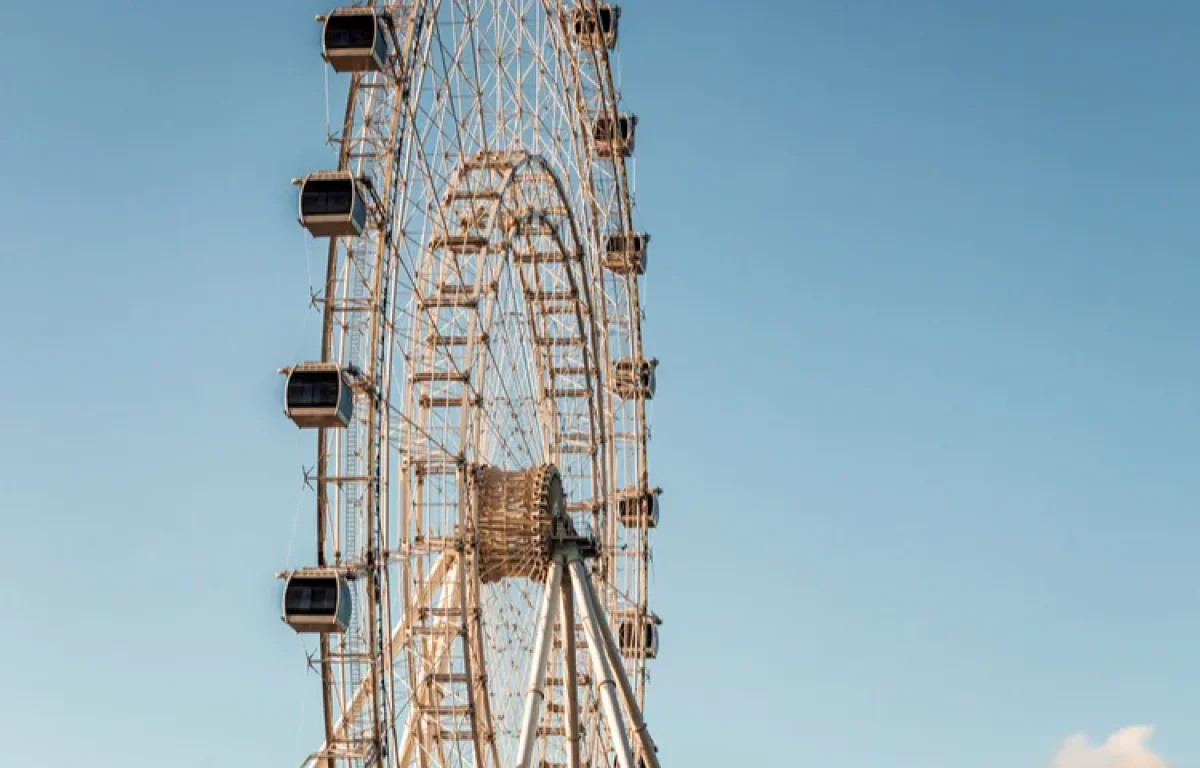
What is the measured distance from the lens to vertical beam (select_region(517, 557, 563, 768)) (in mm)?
30906

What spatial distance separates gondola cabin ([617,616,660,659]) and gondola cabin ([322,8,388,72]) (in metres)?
17.7

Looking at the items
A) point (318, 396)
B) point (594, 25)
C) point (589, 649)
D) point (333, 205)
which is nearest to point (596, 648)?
point (589, 649)

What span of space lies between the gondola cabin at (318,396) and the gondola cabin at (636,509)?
1669cm

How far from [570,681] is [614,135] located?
14.8m

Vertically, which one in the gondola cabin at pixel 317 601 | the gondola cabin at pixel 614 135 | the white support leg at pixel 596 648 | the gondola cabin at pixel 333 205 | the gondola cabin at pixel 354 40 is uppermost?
the gondola cabin at pixel 614 135

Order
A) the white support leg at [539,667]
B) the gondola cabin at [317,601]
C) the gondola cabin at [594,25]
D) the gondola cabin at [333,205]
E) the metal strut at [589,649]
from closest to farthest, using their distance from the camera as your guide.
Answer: the gondola cabin at [317,601] → the gondola cabin at [333,205] → the white support leg at [539,667] → the metal strut at [589,649] → the gondola cabin at [594,25]

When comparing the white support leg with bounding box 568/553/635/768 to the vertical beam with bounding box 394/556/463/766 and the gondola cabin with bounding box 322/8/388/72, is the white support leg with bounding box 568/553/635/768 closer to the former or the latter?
the vertical beam with bounding box 394/556/463/766

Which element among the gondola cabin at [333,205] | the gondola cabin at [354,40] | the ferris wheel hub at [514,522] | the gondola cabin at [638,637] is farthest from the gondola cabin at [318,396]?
the gondola cabin at [638,637]

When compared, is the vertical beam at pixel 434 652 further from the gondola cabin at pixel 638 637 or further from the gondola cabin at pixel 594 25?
the gondola cabin at pixel 594 25

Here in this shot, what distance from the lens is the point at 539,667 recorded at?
3189 centimetres

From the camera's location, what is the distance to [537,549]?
33062 mm

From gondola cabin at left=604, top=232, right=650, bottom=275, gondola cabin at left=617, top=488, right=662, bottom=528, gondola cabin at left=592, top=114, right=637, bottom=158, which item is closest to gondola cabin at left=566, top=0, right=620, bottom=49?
gondola cabin at left=592, top=114, right=637, bottom=158

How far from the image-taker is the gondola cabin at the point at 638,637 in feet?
140

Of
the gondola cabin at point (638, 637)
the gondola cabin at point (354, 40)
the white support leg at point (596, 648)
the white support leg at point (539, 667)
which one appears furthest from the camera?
the gondola cabin at point (638, 637)
